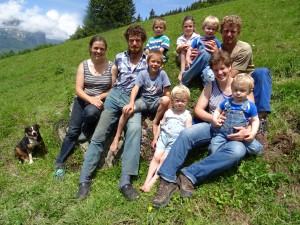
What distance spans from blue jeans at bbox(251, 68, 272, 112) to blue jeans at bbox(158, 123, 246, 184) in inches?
39.9

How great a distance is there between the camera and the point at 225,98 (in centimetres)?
494

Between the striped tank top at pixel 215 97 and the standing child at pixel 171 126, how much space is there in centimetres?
40

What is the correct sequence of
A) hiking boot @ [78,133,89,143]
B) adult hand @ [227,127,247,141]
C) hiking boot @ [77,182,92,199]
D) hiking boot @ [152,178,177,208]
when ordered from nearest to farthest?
hiking boot @ [152,178,177,208] < adult hand @ [227,127,247,141] < hiking boot @ [77,182,92,199] < hiking boot @ [78,133,89,143]

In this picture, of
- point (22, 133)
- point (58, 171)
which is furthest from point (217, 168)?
point (22, 133)

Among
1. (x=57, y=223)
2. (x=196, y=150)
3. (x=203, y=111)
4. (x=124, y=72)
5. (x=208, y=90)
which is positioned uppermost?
(x=124, y=72)

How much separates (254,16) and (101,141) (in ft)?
44.4

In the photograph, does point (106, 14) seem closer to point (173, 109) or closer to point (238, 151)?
point (173, 109)

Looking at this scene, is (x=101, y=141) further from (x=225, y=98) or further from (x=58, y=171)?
(x=225, y=98)

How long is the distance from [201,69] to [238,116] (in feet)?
6.38

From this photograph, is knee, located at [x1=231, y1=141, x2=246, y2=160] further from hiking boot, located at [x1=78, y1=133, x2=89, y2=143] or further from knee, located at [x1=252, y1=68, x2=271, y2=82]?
hiking boot, located at [x1=78, y1=133, x2=89, y2=143]

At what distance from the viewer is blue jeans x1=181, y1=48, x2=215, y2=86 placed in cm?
597

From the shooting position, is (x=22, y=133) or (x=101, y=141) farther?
(x=22, y=133)

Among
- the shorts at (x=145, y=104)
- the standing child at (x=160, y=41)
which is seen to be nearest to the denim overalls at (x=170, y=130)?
the shorts at (x=145, y=104)

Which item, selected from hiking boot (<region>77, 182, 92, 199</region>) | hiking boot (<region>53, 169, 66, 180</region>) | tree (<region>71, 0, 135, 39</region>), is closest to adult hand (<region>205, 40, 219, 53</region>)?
hiking boot (<region>77, 182, 92, 199</region>)
